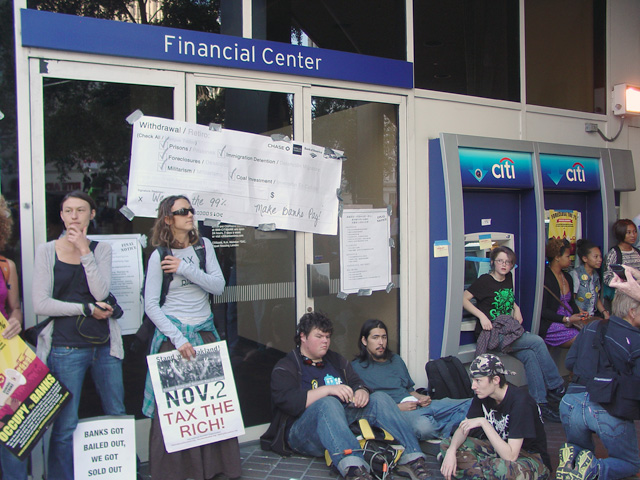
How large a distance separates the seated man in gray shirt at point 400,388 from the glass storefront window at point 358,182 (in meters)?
0.37

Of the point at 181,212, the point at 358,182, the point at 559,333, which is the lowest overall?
the point at 559,333

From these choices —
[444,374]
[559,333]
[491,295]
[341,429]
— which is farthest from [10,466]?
[559,333]

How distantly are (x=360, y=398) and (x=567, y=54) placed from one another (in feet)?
15.4

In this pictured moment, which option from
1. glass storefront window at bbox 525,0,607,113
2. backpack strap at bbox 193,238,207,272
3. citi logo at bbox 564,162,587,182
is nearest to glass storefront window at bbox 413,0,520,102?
glass storefront window at bbox 525,0,607,113

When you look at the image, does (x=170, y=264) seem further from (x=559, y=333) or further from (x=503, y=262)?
(x=559, y=333)

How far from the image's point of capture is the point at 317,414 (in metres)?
3.87

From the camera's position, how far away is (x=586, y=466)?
354cm

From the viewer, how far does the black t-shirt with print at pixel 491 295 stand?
5.22 meters

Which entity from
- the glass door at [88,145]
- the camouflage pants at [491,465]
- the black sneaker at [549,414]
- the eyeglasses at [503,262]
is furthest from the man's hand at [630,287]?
the glass door at [88,145]

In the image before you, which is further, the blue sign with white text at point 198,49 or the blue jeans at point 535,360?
the blue jeans at point 535,360

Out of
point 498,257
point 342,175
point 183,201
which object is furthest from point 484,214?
point 183,201

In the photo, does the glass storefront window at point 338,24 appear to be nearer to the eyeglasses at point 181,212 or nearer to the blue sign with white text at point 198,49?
the blue sign with white text at point 198,49

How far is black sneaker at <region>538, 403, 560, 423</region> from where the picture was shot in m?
4.97

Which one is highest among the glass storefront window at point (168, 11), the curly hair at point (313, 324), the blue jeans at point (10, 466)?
the glass storefront window at point (168, 11)
